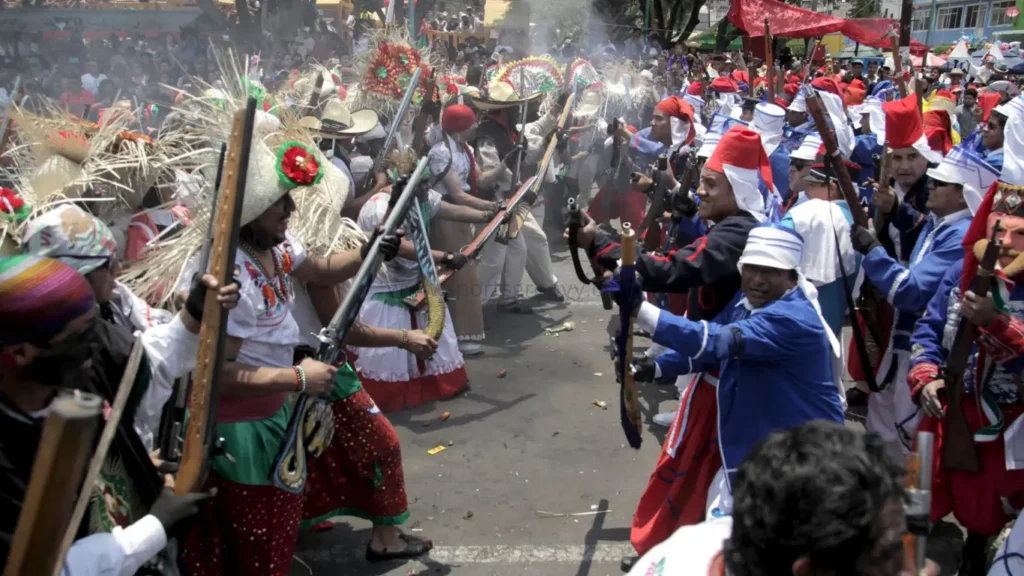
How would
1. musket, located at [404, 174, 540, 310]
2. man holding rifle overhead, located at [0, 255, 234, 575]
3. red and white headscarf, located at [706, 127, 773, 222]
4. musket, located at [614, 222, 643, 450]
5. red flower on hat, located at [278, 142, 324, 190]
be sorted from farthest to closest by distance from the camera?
→ musket, located at [404, 174, 540, 310], red and white headscarf, located at [706, 127, 773, 222], musket, located at [614, 222, 643, 450], red flower on hat, located at [278, 142, 324, 190], man holding rifle overhead, located at [0, 255, 234, 575]

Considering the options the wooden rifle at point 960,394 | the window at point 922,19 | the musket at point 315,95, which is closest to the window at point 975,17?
the window at point 922,19

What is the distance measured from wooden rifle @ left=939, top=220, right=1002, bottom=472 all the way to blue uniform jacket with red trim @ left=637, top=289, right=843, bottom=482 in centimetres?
50

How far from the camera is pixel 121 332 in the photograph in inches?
93.5

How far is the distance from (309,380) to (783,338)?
5.70 feet

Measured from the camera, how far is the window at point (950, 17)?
63.3 meters

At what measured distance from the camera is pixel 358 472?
380cm

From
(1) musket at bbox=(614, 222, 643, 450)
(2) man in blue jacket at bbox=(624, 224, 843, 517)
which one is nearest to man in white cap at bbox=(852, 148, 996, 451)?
(2) man in blue jacket at bbox=(624, 224, 843, 517)

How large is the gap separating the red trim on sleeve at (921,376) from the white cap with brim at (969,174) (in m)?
0.95

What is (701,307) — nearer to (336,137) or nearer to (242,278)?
(242,278)

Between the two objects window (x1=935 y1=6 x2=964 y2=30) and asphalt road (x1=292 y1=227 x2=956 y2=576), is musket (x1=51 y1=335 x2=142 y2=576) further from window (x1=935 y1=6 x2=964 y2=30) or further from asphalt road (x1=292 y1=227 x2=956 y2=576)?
window (x1=935 y1=6 x2=964 y2=30)

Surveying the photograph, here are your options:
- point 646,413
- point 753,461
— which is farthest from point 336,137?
point 753,461

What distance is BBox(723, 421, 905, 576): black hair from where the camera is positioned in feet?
4.19

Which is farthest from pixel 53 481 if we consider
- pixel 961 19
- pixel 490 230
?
pixel 961 19

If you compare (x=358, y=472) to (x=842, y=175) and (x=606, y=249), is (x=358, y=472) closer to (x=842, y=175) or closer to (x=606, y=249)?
(x=606, y=249)
